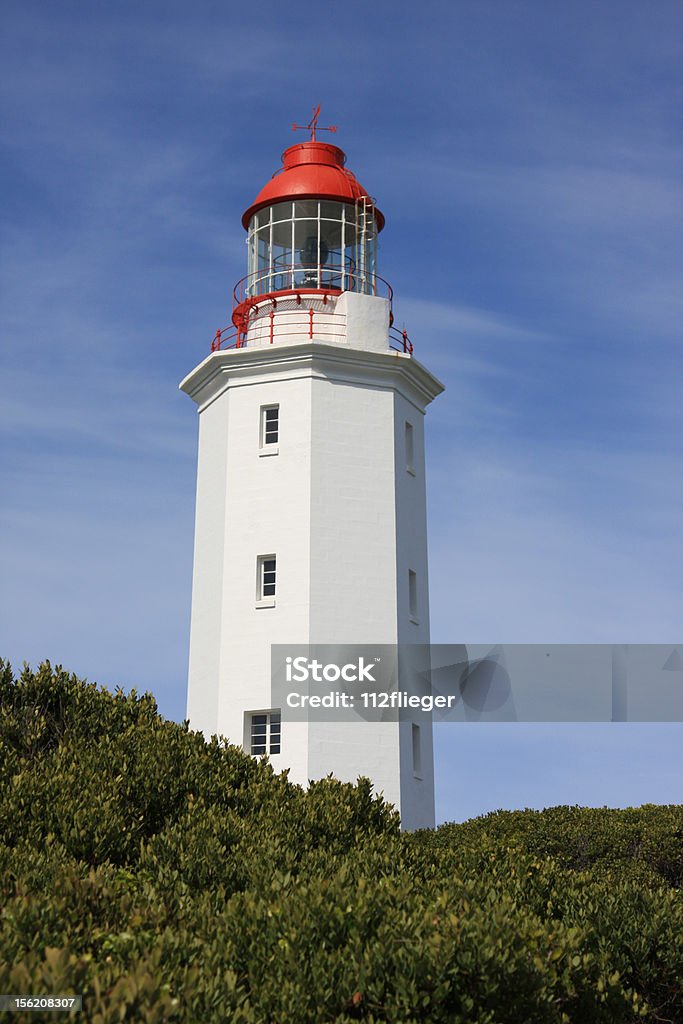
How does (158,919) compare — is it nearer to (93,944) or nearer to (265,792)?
(93,944)

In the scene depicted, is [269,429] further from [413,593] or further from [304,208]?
[304,208]

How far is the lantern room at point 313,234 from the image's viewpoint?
102ft

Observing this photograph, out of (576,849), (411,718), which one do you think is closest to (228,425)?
(411,718)

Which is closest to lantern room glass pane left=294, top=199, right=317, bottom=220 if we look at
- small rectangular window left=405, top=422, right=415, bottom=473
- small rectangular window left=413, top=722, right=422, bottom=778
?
small rectangular window left=405, top=422, right=415, bottom=473

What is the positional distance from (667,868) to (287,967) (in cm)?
1760

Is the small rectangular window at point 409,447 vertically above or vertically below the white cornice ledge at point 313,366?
below

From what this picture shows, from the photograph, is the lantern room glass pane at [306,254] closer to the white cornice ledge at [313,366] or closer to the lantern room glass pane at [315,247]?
the lantern room glass pane at [315,247]

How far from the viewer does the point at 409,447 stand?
1195 inches

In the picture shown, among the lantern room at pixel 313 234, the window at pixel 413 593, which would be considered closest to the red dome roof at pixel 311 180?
the lantern room at pixel 313 234

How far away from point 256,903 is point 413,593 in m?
19.7

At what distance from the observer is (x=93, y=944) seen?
347 inches

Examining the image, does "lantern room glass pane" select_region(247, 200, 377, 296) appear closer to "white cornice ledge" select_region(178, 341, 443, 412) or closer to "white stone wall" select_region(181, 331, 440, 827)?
"white cornice ledge" select_region(178, 341, 443, 412)

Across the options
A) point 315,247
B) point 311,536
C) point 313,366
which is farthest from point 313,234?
point 311,536

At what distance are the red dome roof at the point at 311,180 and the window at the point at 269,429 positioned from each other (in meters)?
5.96
